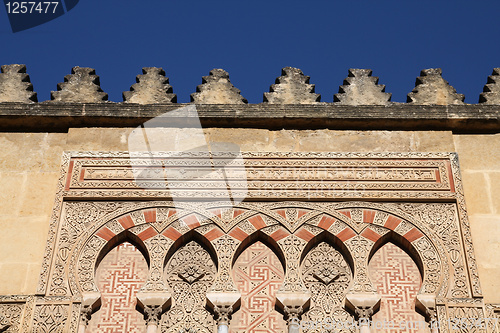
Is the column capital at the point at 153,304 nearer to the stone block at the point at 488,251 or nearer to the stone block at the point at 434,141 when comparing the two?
the stone block at the point at 488,251

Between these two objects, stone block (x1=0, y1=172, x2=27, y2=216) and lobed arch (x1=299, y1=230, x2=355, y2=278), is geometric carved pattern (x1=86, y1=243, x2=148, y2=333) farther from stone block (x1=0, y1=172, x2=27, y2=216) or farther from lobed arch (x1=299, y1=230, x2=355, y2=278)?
lobed arch (x1=299, y1=230, x2=355, y2=278)

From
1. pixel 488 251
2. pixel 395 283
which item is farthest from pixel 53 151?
pixel 488 251

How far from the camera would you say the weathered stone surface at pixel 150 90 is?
8781 millimetres

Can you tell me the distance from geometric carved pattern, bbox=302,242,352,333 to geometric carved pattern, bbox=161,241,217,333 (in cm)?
79

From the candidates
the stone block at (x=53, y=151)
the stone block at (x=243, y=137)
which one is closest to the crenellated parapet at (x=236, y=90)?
the stone block at (x=243, y=137)

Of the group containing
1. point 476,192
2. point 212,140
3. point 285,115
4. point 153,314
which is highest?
point 285,115

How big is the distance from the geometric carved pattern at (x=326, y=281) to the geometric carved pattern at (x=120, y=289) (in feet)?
4.40

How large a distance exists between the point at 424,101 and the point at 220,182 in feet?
6.91

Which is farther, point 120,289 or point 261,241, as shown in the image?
point 261,241

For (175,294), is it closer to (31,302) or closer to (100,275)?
(100,275)

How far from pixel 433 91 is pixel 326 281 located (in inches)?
90.8

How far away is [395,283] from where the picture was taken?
765 centimetres

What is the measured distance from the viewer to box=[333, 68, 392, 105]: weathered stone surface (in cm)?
873

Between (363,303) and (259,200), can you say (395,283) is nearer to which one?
(363,303)
